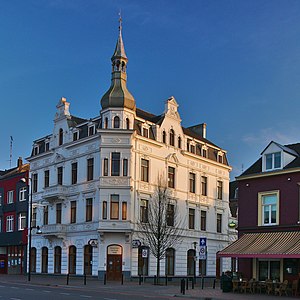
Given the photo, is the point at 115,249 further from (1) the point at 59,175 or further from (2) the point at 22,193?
(2) the point at 22,193

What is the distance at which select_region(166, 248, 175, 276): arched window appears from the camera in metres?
50.3

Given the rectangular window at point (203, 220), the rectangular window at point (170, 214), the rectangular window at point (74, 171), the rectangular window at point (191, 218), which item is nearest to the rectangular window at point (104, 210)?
the rectangular window at point (74, 171)

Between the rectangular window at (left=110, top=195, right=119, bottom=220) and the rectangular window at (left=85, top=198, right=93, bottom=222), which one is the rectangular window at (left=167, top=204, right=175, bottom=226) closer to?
the rectangular window at (left=110, top=195, right=119, bottom=220)

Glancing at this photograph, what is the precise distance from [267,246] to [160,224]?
12518 mm

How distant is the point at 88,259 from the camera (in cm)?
4753

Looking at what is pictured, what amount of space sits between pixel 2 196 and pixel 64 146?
15099 mm

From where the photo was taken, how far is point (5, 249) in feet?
201

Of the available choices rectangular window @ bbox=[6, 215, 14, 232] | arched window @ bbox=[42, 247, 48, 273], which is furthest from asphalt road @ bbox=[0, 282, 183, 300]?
rectangular window @ bbox=[6, 215, 14, 232]

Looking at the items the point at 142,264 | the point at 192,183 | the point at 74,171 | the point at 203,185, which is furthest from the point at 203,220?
the point at 74,171

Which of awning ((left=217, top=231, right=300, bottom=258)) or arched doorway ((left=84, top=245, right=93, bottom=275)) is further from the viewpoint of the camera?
arched doorway ((left=84, top=245, right=93, bottom=275))

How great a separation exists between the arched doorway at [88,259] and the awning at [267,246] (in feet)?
55.7

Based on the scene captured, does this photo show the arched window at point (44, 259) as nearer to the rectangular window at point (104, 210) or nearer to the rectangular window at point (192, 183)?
the rectangular window at point (104, 210)

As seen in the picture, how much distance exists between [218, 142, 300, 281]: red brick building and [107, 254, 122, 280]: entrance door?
1387 cm

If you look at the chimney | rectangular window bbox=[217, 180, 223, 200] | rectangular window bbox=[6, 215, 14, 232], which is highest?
the chimney
